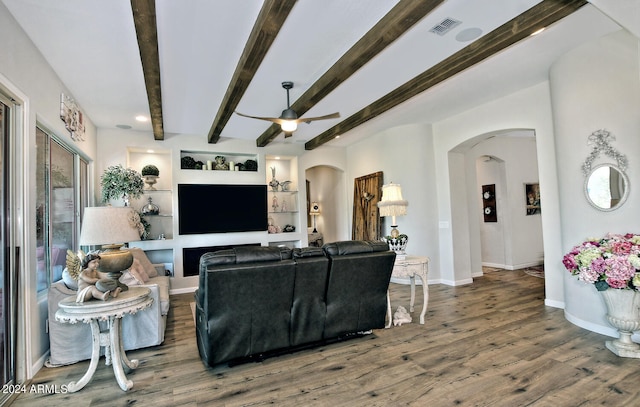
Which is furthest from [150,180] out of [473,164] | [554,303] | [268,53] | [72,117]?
[554,303]

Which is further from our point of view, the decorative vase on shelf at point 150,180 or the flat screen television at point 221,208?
the flat screen television at point 221,208

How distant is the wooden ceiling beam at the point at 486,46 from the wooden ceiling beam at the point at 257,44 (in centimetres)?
→ 192

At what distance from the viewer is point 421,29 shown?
2840mm

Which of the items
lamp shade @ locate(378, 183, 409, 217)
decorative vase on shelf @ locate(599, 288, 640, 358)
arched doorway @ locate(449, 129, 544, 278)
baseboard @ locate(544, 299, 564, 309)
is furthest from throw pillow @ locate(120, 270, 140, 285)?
arched doorway @ locate(449, 129, 544, 278)

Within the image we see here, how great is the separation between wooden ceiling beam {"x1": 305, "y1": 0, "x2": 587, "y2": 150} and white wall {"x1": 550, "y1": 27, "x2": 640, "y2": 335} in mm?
1063

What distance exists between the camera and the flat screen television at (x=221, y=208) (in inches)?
236

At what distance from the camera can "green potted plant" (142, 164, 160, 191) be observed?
227 inches

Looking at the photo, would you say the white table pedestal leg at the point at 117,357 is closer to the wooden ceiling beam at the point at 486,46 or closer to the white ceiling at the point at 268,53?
the white ceiling at the point at 268,53

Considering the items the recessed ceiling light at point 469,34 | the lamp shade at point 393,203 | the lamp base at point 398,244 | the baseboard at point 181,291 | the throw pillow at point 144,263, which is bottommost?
the baseboard at point 181,291

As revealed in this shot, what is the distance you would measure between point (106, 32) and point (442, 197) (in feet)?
17.5

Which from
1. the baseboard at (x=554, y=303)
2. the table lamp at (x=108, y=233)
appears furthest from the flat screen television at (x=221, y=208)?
the baseboard at (x=554, y=303)

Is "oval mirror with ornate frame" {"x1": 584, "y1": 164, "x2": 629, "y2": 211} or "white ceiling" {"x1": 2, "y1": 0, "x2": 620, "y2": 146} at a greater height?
"white ceiling" {"x1": 2, "y1": 0, "x2": 620, "y2": 146}

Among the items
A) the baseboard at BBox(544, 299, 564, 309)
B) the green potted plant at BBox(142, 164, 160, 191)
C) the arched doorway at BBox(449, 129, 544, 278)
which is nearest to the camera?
the baseboard at BBox(544, 299, 564, 309)

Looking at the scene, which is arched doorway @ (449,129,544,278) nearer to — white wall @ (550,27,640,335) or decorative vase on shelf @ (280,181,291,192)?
white wall @ (550,27,640,335)
